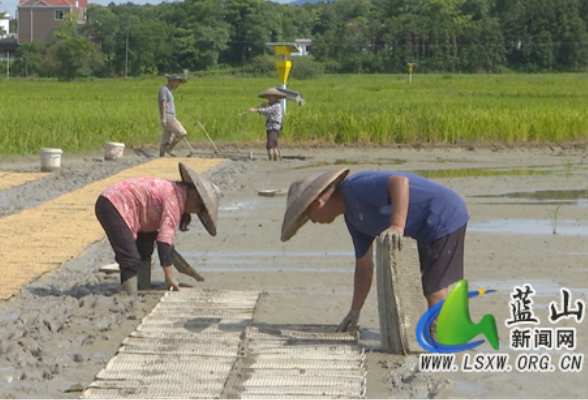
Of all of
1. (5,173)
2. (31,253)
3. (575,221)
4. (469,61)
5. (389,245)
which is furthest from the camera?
(469,61)

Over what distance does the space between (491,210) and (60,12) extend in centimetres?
10037

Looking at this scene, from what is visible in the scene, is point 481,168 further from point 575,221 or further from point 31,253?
point 31,253

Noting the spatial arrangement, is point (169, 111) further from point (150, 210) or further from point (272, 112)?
point (150, 210)

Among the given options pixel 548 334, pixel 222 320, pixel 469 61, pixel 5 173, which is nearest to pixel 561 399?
pixel 548 334

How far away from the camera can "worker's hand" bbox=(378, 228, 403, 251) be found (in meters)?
4.55

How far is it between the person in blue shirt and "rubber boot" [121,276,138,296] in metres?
1.73

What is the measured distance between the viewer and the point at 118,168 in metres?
15.1

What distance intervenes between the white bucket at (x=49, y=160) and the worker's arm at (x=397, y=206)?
11.0m

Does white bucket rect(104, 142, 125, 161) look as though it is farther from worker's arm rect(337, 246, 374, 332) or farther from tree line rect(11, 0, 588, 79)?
tree line rect(11, 0, 588, 79)

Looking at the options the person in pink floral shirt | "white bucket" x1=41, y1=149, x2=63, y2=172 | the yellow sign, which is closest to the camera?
the person in pink floral shirt

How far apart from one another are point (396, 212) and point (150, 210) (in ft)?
7.23

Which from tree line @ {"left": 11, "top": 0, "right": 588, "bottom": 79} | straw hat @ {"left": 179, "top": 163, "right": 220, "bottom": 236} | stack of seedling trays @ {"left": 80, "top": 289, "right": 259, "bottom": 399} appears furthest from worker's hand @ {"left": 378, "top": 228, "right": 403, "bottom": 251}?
tree line @ {"left": 11, "top": 0, "right": 588, "bottom": 79}

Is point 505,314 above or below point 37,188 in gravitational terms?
above

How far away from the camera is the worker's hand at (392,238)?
179 inches
